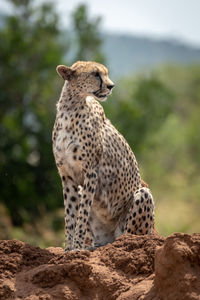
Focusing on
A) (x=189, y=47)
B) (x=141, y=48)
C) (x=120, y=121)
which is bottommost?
(x=120, y=121)

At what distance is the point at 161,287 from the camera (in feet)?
13.8

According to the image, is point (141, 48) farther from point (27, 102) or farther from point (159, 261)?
point (159, 261)

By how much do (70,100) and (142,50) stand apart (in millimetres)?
120167

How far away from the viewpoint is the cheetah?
6082 millimetres

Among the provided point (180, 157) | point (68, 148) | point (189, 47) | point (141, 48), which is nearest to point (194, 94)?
point (180, 157)

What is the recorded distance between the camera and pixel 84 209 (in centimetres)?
601

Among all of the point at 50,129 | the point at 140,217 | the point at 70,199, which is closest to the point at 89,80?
the point at 70,199

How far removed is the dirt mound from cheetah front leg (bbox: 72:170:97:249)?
2.84 feet

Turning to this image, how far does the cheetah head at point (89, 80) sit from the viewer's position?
20.7 ft

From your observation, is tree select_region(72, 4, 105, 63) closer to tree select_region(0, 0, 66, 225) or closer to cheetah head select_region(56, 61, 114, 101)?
tree select_region(0, 0, 66, 225)

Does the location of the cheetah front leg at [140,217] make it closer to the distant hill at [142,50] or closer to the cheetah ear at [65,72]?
the cheetah ear at [65,72]

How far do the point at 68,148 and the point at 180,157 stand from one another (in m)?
22.5

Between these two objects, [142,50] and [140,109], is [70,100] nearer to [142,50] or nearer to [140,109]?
[140,109]

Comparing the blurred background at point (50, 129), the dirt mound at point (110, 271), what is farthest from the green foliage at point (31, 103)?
the dirt mound at point (110, 271)
